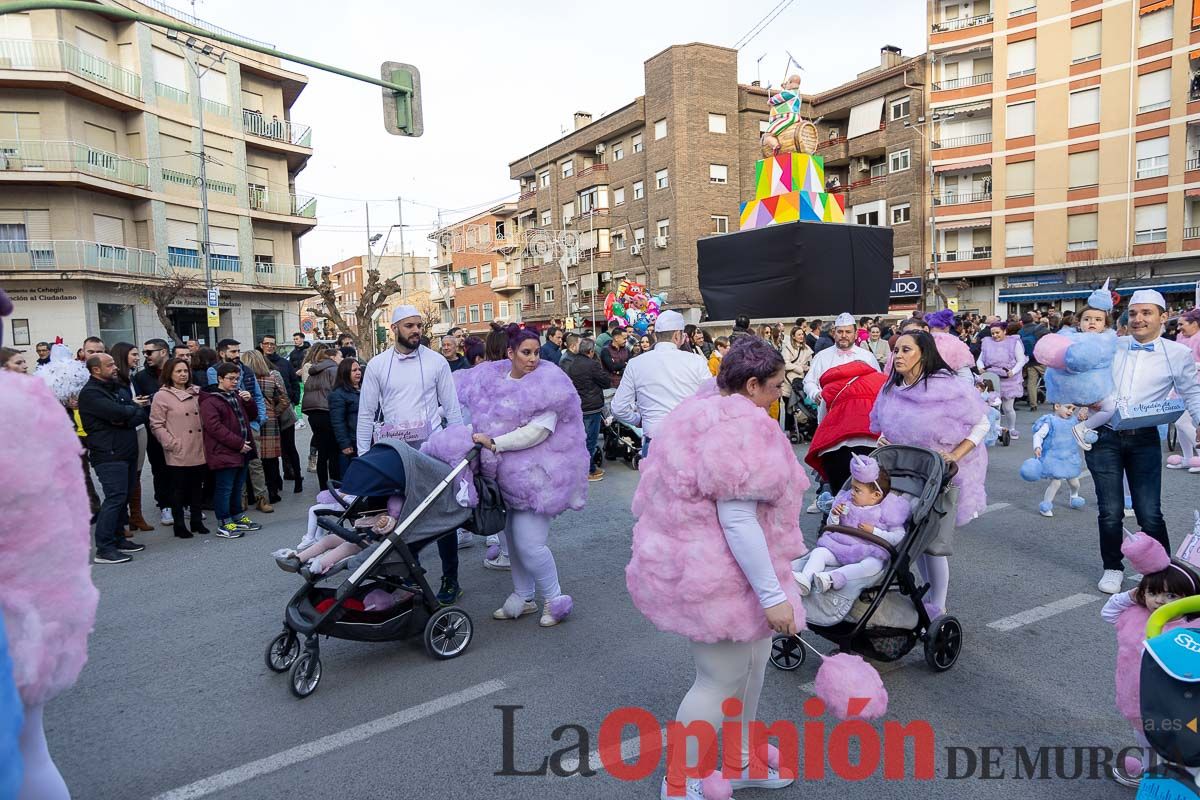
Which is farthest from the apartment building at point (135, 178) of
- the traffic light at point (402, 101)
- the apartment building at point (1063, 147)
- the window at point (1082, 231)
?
the window at point (1082, 231)

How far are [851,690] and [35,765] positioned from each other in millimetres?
2492

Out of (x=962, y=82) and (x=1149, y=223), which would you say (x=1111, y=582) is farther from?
(x=962, y=82)

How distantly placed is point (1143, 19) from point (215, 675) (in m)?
40.3

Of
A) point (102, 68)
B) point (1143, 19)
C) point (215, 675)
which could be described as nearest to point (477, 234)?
point (102, 68)

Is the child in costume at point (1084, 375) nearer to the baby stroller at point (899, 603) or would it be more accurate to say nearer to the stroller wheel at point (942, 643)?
the baby stroller at point (899, 603)

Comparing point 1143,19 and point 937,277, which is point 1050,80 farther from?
point 937,277

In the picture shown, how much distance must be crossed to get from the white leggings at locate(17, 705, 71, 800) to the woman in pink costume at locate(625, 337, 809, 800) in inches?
Answer: 69.8

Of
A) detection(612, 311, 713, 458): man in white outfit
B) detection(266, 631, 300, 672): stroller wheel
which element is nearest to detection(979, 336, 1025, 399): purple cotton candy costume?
detection(612, 311, 713, 458): man in white outfit

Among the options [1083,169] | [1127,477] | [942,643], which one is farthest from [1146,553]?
[1083,169]

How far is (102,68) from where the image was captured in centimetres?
2652

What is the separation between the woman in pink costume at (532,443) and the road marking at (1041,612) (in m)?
2.61

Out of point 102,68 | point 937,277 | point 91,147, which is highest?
point 102,68

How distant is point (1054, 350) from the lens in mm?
4953

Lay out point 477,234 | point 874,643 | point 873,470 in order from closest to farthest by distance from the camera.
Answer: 1. point 874,643
2. point 873,470
3. point 477,234
